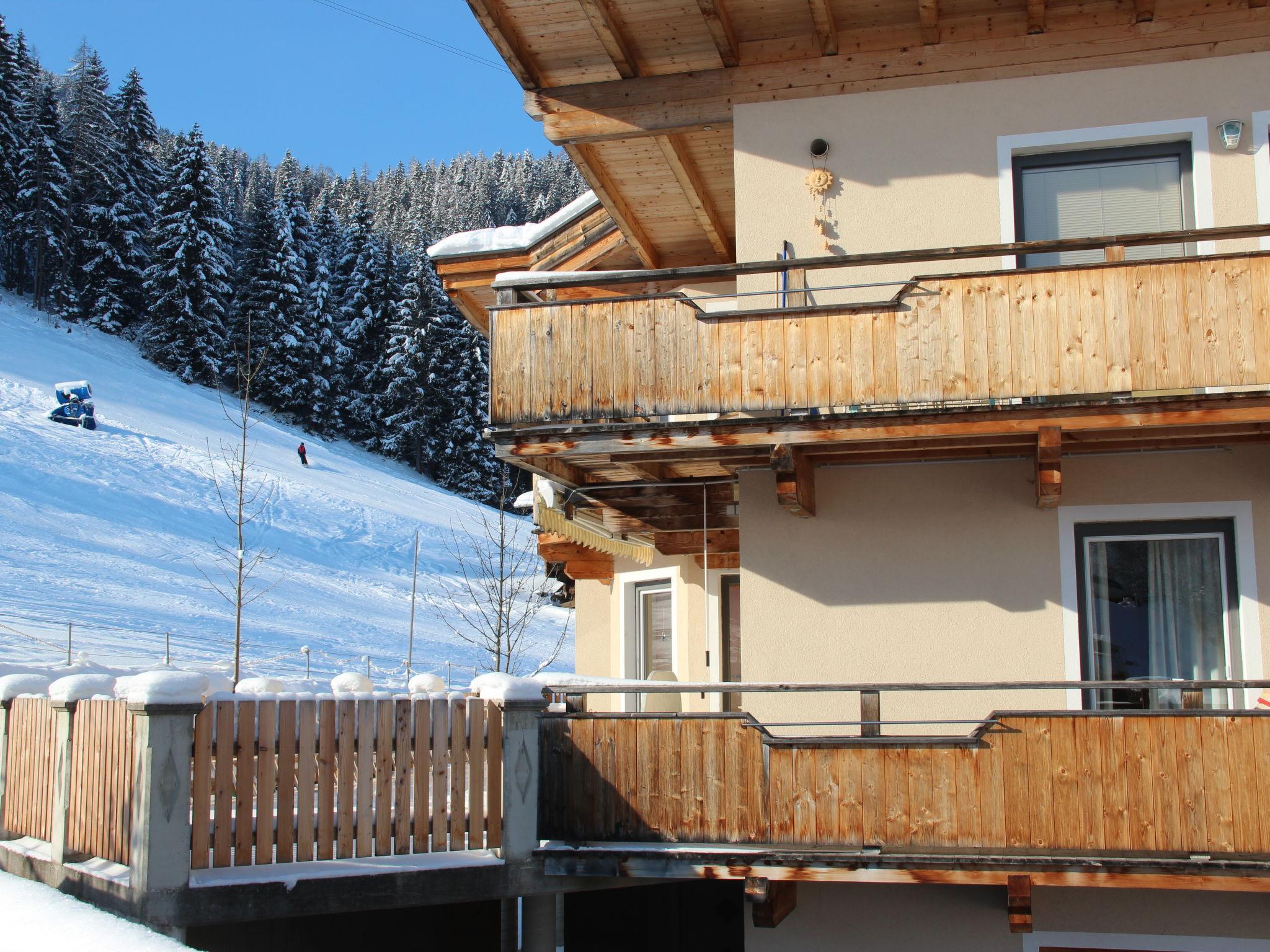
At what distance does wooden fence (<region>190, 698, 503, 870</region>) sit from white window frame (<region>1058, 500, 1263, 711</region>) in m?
4.96

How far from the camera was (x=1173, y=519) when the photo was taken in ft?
35.1

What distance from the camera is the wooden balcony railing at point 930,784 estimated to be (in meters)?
9.05

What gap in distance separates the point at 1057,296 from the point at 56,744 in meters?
8.48

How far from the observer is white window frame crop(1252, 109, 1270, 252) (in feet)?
35.4

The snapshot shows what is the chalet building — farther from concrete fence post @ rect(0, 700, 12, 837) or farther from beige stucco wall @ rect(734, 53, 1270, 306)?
concrete fence post @ rect(0, 700, 12, 837)

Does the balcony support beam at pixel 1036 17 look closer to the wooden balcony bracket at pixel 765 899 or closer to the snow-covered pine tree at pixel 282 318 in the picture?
Answer: the wooden balcony bracket at pixel 765 899

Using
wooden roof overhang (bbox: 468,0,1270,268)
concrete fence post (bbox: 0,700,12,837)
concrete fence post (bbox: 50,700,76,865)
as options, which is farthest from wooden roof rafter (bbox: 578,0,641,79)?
concrete fence post (bbox: 0,700,12,837)

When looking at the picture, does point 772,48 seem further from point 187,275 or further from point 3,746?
point 187,275

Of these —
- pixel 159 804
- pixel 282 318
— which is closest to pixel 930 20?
pixel 159 804

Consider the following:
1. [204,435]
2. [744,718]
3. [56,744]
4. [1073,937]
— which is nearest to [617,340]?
[744,718]

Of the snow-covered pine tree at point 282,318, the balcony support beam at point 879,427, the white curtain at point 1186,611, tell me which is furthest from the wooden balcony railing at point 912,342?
the snow-covered pine tree at point 282,318

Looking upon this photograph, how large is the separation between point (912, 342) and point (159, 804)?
659 cm

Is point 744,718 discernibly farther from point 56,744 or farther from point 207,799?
point 56,744

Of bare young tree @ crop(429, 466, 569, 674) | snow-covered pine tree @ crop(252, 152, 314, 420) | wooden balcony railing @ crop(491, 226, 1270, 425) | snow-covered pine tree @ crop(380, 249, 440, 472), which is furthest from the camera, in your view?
snow-covered pine tree @ crop(380, 249, 440, 472)
